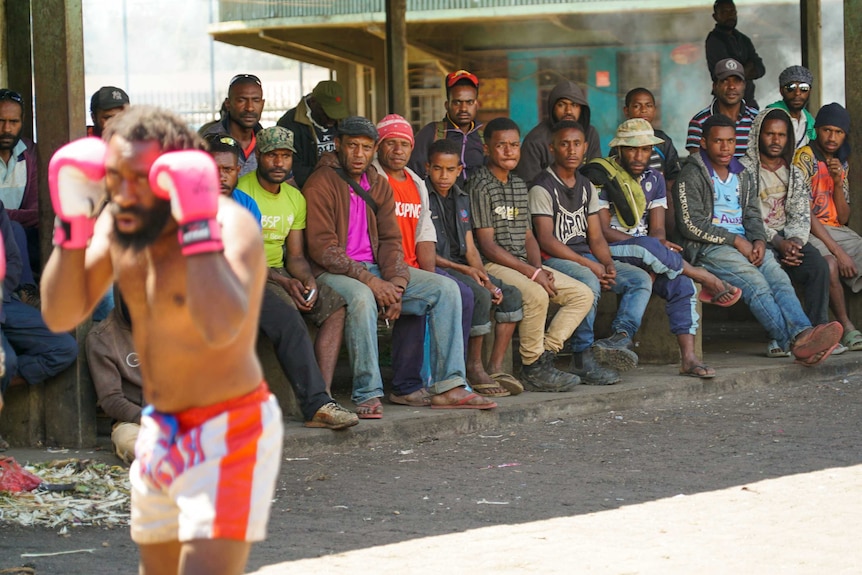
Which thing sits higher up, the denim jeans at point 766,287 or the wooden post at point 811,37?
the wooden post at point 811,37

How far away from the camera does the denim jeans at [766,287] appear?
9148 mm

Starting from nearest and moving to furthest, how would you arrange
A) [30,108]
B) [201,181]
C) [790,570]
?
[201,181] < [790,570] < [30,108]

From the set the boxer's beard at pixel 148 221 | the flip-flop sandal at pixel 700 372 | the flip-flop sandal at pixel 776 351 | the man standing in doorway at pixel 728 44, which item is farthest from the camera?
the man standing in doorway at pixel 728 44

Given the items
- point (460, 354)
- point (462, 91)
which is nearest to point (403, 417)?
point (460, 354)

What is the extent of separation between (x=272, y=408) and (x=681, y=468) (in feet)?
12.3

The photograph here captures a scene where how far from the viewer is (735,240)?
364 inches

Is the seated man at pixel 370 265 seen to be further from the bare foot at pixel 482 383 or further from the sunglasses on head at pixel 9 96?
the sunglasses on head at pixel 9 96

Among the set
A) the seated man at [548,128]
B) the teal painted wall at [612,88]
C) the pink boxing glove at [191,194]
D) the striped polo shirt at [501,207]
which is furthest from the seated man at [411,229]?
the teal painted wall at [612,88]

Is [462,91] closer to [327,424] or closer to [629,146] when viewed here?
[629,146]

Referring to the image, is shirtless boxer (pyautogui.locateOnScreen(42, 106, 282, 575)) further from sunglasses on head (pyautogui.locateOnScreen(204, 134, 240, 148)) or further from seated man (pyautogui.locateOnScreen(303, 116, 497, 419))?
seated man (pyautogui.locateOnScreen(303, 116, 497, 419))

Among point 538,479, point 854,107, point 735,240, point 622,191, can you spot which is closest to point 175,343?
point 538,479

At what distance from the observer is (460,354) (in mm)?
7586

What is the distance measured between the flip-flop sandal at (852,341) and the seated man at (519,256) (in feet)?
8.61

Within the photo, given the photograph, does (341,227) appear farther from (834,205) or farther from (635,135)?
(834,205)
